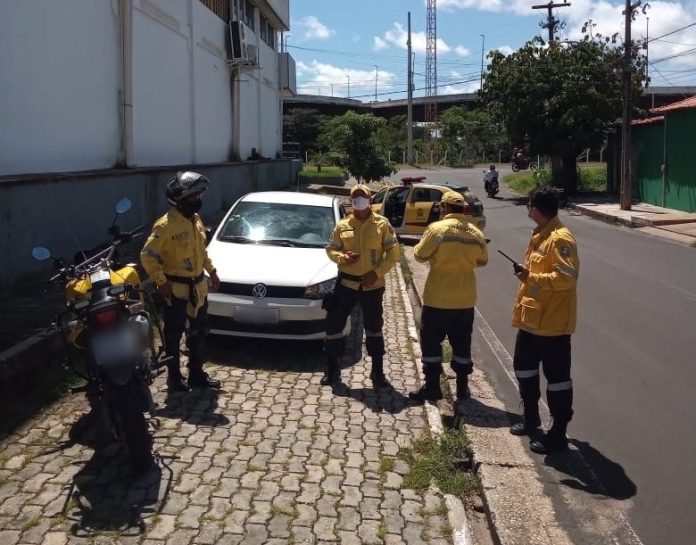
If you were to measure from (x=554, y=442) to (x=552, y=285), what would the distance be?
3.64 feet

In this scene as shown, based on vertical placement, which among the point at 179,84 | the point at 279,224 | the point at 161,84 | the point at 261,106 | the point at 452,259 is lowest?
A: the point at 452,259

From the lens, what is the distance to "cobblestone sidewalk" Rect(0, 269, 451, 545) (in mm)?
3789

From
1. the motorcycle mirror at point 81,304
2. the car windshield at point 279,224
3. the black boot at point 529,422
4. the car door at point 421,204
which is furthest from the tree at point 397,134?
the motorcycle mirror at point 81,304

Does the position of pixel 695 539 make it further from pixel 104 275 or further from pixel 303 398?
pixel 104 275

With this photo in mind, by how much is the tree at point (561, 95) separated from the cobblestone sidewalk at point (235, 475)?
24912mm

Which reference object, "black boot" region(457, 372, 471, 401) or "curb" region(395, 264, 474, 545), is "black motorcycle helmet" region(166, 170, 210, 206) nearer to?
"curb" region(395, 264, 474, 545)

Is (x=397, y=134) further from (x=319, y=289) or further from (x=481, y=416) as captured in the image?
(x=481, y=416)

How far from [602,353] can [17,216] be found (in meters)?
6.75

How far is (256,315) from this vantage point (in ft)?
21.5

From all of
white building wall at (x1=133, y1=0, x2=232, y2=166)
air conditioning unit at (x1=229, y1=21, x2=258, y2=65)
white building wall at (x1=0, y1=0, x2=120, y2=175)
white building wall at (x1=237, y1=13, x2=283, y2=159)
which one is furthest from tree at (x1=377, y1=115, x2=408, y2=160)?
white building wall at (x1=0, y1=0, x2=120, y2=175)

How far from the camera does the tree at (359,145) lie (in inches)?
997

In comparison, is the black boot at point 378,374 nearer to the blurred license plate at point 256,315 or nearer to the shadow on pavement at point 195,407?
the blurred license plate at point 256,315

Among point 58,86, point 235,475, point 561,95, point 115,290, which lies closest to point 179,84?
point 58,86

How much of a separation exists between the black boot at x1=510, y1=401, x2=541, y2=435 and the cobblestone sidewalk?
2.27 ft
